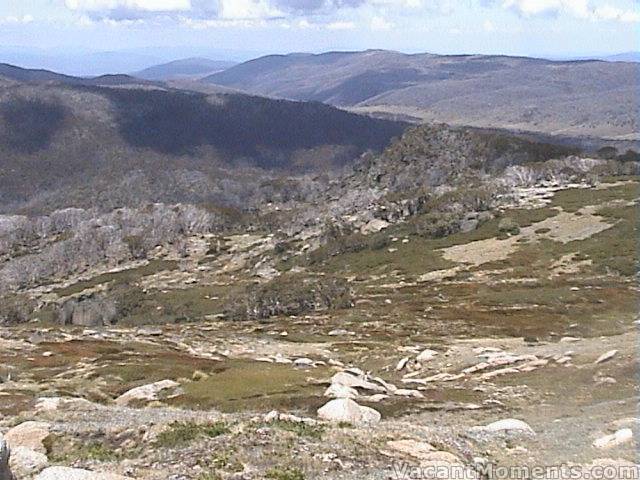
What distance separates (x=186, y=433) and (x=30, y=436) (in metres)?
7.34

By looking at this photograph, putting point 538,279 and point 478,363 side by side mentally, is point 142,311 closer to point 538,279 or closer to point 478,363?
point 538,279

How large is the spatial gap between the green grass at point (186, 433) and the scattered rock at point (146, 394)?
19083 millimetres

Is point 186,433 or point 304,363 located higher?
point 186,433

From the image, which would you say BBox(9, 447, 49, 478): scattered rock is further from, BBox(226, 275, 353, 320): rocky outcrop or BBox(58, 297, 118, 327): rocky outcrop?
BBox(58, 297, 118, 327): rocky outcrop

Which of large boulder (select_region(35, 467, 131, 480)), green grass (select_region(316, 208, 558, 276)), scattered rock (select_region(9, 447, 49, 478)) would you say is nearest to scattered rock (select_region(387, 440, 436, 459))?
large boulder (select_region(35, 467, 131, 480))

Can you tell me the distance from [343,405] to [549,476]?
1321 cm

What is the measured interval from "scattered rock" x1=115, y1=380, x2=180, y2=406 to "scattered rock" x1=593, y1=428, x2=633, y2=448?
28558 millimetres

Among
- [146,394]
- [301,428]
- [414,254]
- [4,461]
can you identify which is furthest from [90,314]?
[4,461]

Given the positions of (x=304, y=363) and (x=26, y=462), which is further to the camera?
(x=304, y=363)

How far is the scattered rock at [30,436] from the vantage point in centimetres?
2873

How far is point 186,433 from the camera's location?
27906mm

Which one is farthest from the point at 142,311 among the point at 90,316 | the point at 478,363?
the point at 478,363

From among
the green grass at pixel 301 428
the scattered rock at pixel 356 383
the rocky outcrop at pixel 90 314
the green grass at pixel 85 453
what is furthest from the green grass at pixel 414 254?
the green grass at pixel 85 453

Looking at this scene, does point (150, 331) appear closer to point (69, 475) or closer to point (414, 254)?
point (69, 475)
